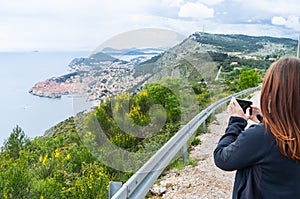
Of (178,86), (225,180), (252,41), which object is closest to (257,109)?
(178,86)

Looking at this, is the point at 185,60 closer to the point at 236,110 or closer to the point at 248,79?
the point at 236,110

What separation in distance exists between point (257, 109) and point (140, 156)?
73.4 inches

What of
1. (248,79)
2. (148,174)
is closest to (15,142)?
(148,174)

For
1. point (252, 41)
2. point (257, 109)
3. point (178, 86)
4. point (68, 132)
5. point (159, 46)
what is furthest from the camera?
point (252, 41)

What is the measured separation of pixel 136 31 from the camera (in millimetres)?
3527

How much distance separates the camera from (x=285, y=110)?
1.78 meters

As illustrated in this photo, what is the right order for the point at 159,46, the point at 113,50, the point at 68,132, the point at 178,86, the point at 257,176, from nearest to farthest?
1. the point at 257,176
2. the point at 113,50
3. the point at 159,46
4. the point at 178,86
5. the point at 68,132

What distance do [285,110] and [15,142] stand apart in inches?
150

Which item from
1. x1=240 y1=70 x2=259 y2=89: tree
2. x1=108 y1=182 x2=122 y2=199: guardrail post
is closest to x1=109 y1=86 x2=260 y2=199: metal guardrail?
x1=108 y1=182 x2=122 y2=199: guardrail post

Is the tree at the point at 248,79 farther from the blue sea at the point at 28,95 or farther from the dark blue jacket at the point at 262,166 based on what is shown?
the dark blue jacket at the point at 262,166

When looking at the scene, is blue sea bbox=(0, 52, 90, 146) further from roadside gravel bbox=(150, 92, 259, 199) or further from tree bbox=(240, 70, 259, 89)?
tree bbox=(240, 70, 259, 89)

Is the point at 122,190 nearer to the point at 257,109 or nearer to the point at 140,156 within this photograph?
the point at 257,109

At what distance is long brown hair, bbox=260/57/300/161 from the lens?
176 cm

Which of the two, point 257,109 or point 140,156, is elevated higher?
point 257,109
